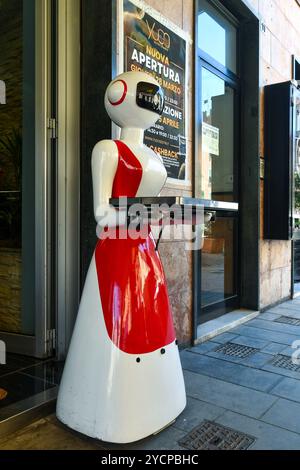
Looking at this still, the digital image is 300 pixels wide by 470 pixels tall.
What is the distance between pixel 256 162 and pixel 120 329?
3455 millimetres

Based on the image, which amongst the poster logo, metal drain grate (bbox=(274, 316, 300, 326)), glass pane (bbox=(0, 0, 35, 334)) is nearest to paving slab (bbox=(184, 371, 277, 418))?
glass pane (bbox=(0, 0, 35, 334))

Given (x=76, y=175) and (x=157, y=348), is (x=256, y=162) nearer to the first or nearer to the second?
(x=76, y=175)

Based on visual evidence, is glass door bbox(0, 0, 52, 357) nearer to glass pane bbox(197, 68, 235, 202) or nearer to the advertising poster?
the advertising poster

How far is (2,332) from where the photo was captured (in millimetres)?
3068

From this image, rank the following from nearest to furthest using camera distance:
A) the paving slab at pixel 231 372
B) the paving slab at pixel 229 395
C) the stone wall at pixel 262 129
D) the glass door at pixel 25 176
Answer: the paving slab at pixel 229 395, the paving slab at pixel 231 372, the glass door at pixel 25 176, the stone wall at pixel 262 129

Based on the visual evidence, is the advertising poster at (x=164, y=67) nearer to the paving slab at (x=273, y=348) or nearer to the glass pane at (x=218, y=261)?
the glass pane at (x=218, y=261)

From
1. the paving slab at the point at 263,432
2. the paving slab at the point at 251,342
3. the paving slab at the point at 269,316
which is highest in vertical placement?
the paving slab at the point at 263,432

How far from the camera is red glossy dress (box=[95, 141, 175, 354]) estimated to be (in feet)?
5.98

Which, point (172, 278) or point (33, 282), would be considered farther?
point (172, 278)

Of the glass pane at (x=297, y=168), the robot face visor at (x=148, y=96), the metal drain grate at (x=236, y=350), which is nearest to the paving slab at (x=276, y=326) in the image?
the metal drain grate at (x=236, y=350)

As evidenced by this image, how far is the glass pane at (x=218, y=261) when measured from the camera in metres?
4.21

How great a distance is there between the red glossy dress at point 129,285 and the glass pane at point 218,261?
2.29 m

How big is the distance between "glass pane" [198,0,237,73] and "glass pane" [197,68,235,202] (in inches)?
10.8

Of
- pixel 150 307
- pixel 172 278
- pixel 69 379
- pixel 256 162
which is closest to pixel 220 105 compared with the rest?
pixel 256 162
